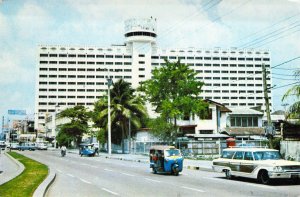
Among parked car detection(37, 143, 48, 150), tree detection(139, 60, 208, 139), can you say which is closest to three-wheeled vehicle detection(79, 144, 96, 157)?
tree detection(139, 60, 208, 139)

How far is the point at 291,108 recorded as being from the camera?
22.6 meters

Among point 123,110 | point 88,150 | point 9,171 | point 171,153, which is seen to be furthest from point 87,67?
point 171,153

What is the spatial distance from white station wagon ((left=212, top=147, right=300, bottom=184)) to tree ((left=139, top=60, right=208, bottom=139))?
56.9 feet

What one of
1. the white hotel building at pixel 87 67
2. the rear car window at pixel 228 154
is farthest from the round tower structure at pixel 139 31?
the rear car window at pixel 228 154

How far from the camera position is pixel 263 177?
17.1m

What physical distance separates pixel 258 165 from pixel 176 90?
21866 millimetres

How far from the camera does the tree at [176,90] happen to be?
124 feet

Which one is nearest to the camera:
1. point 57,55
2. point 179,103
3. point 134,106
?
point 179,103

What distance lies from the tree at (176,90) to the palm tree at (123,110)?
11.4 meters

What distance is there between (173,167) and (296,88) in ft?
26.7

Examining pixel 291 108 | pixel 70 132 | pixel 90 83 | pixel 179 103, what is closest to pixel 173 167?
pixel 291 108

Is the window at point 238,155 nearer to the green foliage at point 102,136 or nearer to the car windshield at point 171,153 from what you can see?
the car windshield at point 171,153

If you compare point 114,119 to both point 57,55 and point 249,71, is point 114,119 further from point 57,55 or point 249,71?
point 249,71

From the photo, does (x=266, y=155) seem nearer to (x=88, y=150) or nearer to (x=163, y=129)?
(x=163, y=129)
